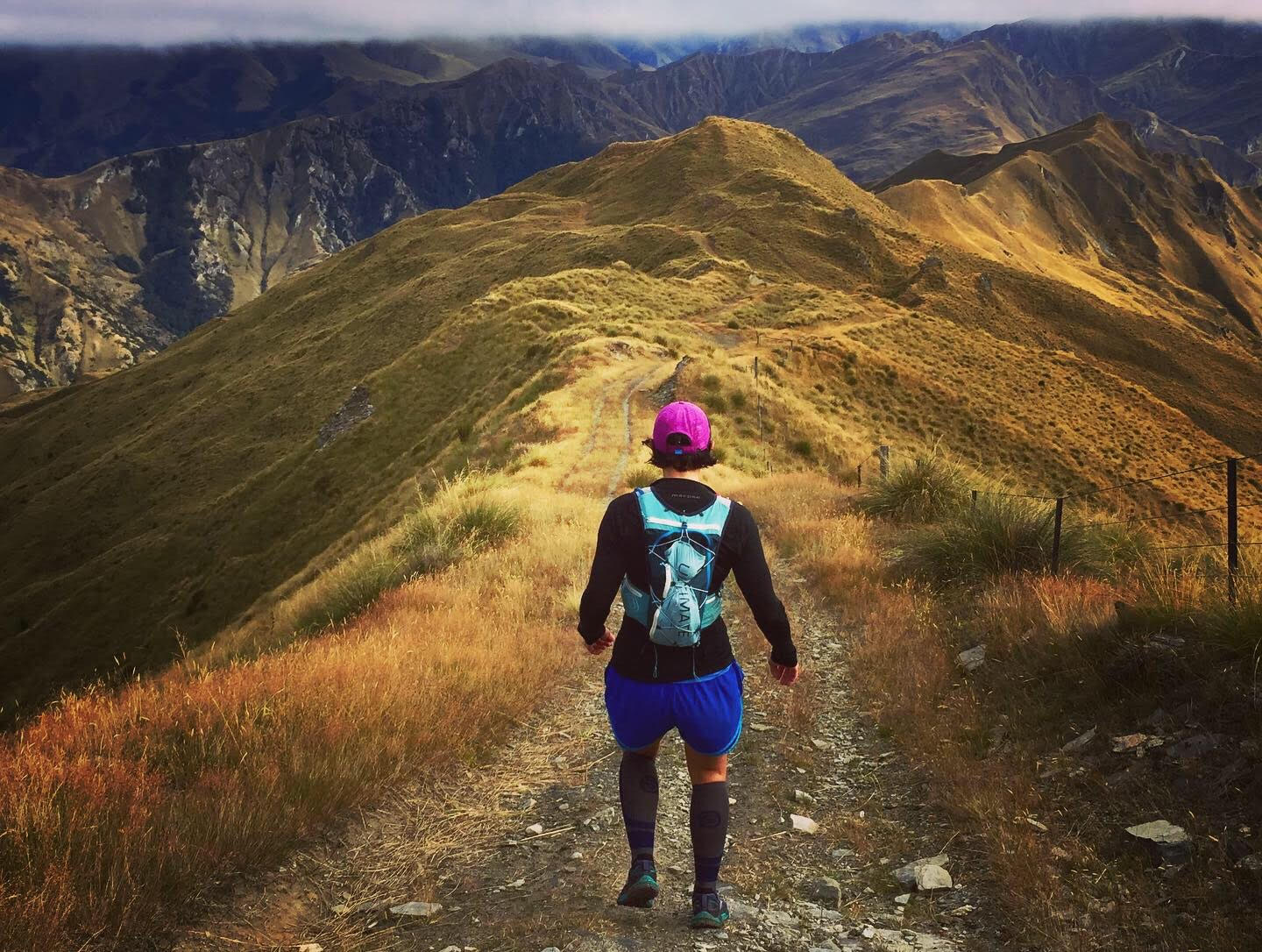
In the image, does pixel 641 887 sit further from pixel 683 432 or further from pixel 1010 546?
pixel 1010 546

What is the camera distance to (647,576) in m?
3.54

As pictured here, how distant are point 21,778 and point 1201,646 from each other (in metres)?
6.60

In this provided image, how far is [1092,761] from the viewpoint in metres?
4.66

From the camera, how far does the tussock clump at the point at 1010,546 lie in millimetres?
8258

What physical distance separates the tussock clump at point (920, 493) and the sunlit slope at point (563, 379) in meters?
6.00

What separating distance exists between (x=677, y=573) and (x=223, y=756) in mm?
3002

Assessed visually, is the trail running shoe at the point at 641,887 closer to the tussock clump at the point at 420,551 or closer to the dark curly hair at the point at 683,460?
the dark curly hair at the point at 683,460

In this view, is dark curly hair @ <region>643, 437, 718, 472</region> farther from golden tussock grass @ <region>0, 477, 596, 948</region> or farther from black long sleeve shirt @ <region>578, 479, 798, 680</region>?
golden tussock grass @ <region>0, 477, 596, 948</region>

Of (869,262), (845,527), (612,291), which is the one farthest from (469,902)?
(869,262)

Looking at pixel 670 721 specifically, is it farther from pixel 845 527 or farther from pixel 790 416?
pixel 790 416

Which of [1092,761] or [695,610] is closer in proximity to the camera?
[695,610]

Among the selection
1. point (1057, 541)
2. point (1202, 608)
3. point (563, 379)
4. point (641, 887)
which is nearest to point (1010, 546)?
point (1057, 541)

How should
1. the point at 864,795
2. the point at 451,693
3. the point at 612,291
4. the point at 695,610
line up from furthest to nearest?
the point at 612,291, the point at 451,693, the point at 864,795, the point at 695,610

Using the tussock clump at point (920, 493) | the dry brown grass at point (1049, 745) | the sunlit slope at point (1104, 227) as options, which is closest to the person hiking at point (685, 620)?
the dry brown grass at point (1049, 745)
